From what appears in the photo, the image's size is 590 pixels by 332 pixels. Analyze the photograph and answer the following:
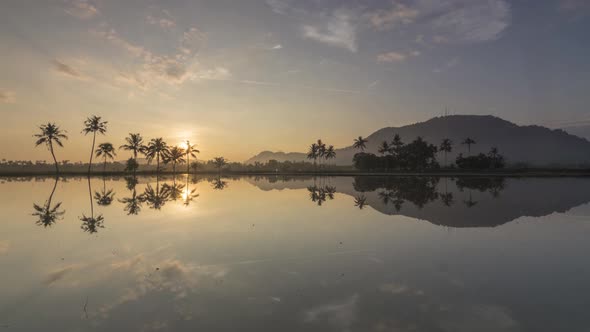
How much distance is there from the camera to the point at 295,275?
8586 millimetres

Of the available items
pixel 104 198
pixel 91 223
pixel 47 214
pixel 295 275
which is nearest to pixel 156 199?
pixel 104 198

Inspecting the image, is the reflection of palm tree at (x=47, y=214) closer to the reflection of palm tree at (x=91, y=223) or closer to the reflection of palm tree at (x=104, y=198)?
the reflection of palm tree at (x=91, y=223)

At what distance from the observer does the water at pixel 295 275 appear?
19.9 feet

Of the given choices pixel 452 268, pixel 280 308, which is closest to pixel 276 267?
pixel 280 308

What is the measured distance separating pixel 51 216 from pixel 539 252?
25422 mm

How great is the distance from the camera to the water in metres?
6.06

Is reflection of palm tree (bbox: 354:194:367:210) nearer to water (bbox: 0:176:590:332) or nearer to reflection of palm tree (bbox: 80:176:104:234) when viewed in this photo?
water (bbox: 0:176:590:332)

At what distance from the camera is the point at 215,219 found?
18.1 metres

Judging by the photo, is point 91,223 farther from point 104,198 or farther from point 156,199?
point 104,198

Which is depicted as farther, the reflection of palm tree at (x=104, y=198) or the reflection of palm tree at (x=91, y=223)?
the reflection of palm tree at (x=104, y=198)

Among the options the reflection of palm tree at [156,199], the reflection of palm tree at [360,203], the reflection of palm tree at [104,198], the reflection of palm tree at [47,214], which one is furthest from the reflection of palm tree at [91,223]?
the reflection of palm tree at [360,203]

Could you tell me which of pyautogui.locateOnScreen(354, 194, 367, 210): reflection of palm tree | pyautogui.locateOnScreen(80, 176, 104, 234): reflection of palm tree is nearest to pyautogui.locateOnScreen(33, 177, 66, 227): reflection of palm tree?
pyautogui.locateOnScreen(80, 176, 104, 234): reflection of palm tree

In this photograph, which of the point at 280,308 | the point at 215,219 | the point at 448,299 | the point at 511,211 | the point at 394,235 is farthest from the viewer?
the point at 511,211

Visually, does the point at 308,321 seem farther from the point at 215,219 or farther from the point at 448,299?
the point at 215,219
